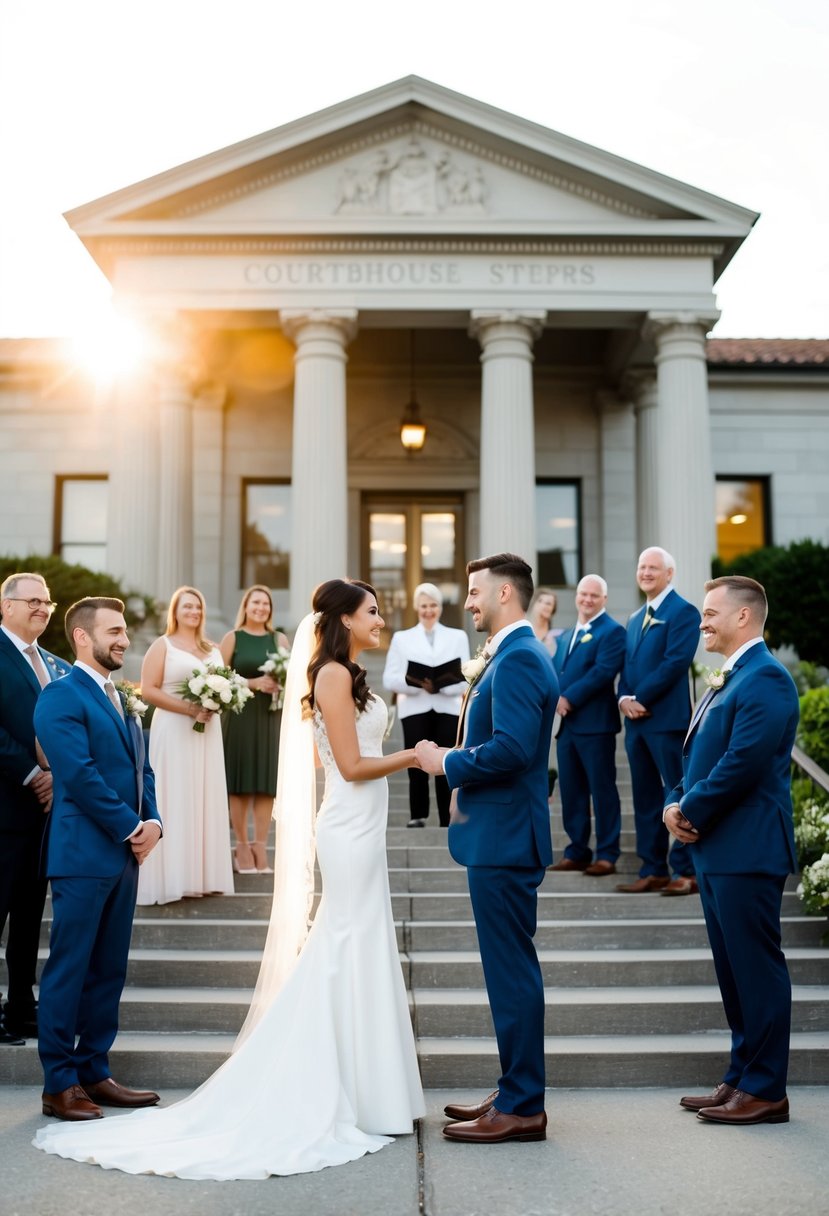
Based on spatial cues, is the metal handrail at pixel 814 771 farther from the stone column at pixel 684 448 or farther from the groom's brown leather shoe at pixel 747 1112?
the stone column at pixel 684 448

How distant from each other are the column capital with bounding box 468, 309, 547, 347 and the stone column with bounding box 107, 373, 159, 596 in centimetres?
539

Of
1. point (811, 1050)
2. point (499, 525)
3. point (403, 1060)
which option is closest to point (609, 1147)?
point (403, 1060)

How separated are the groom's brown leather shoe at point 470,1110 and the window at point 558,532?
1742 centimetres

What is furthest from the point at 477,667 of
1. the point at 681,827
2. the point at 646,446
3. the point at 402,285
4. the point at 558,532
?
the point at 558,532

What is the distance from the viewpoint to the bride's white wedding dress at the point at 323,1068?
496 cm

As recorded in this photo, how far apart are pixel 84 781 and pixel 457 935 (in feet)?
9.99

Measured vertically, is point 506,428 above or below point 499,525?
above

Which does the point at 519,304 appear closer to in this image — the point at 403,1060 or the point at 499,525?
the point at 499,525

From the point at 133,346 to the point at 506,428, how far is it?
6085mm

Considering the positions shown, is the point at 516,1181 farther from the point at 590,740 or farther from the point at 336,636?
the point at 590,740

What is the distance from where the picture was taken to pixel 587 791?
30.1 ft

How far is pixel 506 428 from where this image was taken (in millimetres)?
18031

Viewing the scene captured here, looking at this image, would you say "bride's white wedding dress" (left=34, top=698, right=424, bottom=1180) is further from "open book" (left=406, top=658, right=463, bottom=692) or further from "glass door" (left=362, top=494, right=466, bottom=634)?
"glass door" (left=362, top=494, right=466, bottom=634)

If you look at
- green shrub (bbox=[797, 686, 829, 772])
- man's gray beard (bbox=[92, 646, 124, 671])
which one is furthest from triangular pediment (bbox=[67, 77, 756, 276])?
man's gray beard (bbox=[92, 646, 124, 671])
